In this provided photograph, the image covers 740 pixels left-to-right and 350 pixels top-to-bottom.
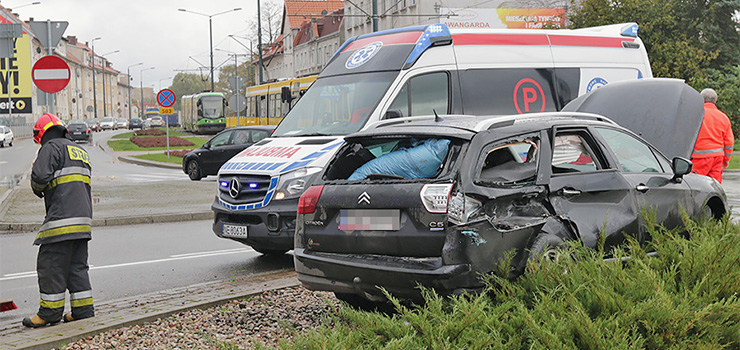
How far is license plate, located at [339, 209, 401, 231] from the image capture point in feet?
18.2

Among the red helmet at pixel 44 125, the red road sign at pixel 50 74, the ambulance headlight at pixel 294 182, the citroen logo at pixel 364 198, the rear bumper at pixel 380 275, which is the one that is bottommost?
the rear bumper at pixel 380 275

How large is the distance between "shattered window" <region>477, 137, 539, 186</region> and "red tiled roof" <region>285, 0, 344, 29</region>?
8662 cm

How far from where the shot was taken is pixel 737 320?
13.7 feet

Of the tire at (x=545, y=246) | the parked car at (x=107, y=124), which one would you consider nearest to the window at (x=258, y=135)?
the tire at (x=545, y=246)

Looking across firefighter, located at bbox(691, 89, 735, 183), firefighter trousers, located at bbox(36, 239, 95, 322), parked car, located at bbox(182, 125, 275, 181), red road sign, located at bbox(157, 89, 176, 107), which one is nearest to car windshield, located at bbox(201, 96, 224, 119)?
red road sign, located at bbox(157, 89, 176, 107)

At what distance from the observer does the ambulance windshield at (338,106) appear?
10.3 metres

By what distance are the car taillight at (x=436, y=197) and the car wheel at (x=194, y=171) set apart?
1860cm

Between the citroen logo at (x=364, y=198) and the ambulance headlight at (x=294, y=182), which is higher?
the citroen logo at (x=364, y=198)

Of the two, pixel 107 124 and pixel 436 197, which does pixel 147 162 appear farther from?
pixel 107 124

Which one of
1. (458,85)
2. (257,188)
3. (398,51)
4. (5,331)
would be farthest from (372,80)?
(5,331)

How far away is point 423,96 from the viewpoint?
10898mm

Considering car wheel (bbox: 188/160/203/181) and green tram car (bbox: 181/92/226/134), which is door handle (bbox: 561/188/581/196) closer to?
car wheel (bbox: 188/160/203/181)

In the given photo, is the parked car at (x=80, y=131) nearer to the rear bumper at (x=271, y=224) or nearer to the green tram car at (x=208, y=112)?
the green tram car at (x=208, y=112)

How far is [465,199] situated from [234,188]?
4528 mm
